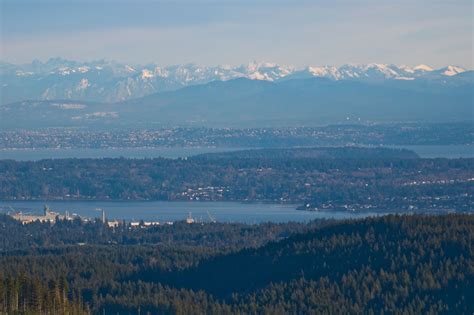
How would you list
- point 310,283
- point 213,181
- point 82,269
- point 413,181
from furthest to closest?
point 213,181 < point 413,181 < point 82,269 < point 310,283

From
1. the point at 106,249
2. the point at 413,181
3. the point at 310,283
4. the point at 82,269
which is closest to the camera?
the point at 310,283

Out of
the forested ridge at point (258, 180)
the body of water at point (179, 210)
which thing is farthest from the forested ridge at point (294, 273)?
the forested ridge at point (258, 180)

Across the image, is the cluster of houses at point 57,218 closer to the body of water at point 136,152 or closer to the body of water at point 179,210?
the body of water at point 179,210

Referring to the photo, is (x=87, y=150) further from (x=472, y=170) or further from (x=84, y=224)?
(x=84, y=224)

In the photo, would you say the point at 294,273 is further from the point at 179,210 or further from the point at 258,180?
the point at 258,180

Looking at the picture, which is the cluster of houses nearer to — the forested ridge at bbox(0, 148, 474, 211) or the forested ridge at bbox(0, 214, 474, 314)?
the forested ridge at bbox(0, 148, 474, 211)

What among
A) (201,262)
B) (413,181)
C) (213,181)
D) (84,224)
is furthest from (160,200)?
(201,262)
